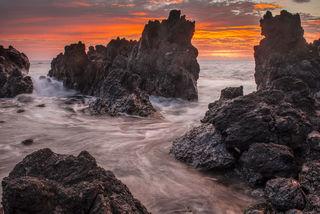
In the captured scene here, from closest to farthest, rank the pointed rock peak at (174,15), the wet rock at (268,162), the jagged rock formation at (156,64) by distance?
1. the wet rock at (268,162)
2. the jagged rock formation at (156,64)
3. the pointed rock peak at (174,15)

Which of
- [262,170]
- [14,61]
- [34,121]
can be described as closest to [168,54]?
[34,121]

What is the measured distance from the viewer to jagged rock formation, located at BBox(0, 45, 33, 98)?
51.8 ft

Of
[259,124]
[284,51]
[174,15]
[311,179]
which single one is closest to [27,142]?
[259,124]

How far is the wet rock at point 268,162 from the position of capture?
4602 millimetres

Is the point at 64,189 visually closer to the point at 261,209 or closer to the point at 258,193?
the point at 261,209

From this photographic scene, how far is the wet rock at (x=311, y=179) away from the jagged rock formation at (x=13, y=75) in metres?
16.1

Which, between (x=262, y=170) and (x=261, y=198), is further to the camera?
(x=262, y=170)

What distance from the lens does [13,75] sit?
16.5 metres

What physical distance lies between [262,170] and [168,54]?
14633 mm

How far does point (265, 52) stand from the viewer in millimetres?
15281

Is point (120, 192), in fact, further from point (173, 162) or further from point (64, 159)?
point (173, 162)

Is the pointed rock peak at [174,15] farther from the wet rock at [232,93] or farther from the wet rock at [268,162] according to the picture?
the wet rock at [268,162]

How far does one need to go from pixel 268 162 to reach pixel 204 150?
136cm

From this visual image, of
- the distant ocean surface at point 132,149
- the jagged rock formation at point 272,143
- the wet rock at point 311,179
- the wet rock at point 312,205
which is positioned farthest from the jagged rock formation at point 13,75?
the wet rock at point 312,205
